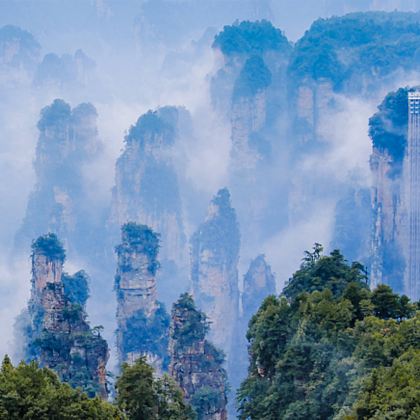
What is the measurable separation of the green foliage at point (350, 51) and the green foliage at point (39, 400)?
166 feet

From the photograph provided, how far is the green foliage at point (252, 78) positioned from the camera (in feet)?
225

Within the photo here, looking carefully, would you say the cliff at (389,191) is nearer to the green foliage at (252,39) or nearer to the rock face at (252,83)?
the rock face at (252,83)

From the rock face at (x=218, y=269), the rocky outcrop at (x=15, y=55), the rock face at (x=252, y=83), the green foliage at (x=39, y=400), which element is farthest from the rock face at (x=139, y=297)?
the rocky outcrop at (x=15, y=55)

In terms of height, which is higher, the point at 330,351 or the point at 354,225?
the point at 354,225

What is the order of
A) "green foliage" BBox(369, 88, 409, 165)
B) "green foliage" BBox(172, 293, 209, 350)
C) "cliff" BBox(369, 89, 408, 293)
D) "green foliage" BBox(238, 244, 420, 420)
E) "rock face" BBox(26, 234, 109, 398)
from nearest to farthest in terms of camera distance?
1. "green foliage" BBox(238, 244, 420, 420)
2. "rock face" BBox(26, 234, 109, 398)
3. "green foliage" BBox(172, 293, 209, 350)
4. "green foliage" BBox(369, 88, 409, 165)
5. "cliff" BBox(369, 89, 408, 293)

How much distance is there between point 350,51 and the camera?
6931 cm

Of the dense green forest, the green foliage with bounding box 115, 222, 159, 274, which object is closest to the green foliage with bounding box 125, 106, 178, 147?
the green foliage with bounding box 115, 222, 159, 274

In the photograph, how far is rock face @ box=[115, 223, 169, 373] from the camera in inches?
1687

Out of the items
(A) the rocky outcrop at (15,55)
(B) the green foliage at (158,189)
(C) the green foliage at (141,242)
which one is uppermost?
(A) the rocky outcrop at (15,55)

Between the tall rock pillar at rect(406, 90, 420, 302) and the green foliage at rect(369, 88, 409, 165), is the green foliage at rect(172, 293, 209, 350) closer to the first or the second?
the tall rock pillar at rect(406, 90, 420, 302)

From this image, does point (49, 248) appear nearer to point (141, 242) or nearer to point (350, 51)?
point (141, 242)

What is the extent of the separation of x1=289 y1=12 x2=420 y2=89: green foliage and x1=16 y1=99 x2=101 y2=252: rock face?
13.5m

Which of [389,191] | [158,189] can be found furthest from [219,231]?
[158,189]

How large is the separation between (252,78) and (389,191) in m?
19.4
